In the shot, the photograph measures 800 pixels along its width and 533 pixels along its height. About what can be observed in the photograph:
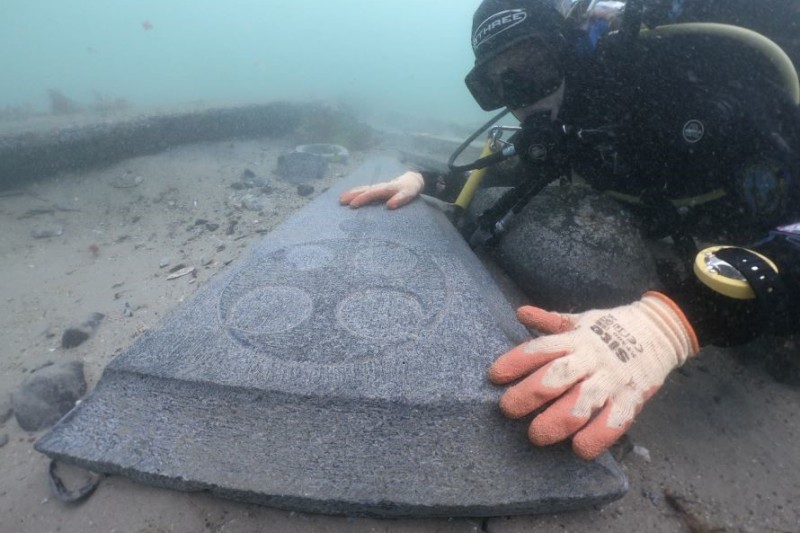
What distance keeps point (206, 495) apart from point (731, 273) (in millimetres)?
2254

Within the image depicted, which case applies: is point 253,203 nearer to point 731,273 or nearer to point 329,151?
point 329,151

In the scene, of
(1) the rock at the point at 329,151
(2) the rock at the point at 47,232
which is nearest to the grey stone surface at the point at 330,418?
(2) the rock at the point at 47,232

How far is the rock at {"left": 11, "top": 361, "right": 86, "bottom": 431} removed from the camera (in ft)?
7.38

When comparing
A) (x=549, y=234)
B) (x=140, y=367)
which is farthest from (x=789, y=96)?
(x=140, y=367)

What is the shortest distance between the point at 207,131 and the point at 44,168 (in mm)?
2818

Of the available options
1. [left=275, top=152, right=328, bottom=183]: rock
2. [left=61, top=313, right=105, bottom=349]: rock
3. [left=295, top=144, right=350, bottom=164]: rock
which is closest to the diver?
[left=61, top=313, right=105, bottom=349]: rock

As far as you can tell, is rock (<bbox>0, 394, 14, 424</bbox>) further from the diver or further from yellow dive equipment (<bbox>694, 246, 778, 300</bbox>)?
yellow dive equipment (<bbox>694, 246, 778, 300</bbox>)

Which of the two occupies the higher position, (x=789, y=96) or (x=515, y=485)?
(x=789, y=96)

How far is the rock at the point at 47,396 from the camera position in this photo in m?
2.25

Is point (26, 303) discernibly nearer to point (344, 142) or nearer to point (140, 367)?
point (140, 367)

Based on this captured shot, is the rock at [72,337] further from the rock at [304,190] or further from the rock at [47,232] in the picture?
the rock at [304,190]

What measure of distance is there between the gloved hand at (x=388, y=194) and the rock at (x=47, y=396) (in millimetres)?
2201

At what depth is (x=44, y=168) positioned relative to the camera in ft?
20.3

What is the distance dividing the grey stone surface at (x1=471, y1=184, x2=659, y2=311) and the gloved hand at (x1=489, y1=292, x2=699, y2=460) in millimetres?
824
